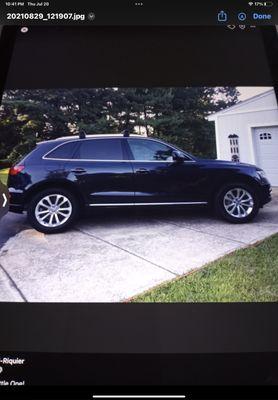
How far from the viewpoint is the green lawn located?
0.99m

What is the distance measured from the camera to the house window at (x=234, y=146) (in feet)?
3.65

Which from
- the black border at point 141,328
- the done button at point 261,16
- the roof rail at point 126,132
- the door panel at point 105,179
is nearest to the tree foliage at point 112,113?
the roof rail at point 126,132

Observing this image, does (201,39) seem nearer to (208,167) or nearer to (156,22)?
(156,22)

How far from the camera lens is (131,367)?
913mm

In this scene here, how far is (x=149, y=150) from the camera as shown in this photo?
115 cm

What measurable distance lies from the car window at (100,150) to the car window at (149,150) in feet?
0.20

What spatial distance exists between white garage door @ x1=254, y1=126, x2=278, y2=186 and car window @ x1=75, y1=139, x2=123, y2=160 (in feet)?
1.91

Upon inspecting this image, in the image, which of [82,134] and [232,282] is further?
[82,134]

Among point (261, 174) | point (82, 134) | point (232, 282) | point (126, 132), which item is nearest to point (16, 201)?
point (82, 134)

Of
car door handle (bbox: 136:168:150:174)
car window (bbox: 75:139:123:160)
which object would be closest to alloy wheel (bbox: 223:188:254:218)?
car door handle (bbox: 136:168:150:174)

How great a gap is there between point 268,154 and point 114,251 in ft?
2.49

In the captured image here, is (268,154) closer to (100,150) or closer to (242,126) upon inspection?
(242,126)

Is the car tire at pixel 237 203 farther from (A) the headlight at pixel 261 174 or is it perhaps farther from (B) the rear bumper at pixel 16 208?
(B) the rear bumper at pixel 16 208

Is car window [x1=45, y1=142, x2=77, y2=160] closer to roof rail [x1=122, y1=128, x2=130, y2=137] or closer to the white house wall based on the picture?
roof rail [x1=122, y1=128, x2=130, y2=137]
